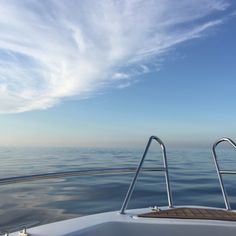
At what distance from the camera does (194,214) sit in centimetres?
243

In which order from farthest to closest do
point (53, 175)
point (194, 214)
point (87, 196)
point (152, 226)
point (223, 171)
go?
point (87, 196) → point (223, 171) → point (194, 214) → point (152, 226) → point (53, 175)

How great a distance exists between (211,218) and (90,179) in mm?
5912

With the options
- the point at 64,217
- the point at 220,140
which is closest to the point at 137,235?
the point at 220,140

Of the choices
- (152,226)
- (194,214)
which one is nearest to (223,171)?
(194,214)

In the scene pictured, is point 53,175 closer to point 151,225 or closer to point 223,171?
point 151,225

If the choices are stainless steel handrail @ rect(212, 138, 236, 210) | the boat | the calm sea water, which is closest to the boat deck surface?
the boat

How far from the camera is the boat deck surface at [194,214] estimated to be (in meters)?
2.33

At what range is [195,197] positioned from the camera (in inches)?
231

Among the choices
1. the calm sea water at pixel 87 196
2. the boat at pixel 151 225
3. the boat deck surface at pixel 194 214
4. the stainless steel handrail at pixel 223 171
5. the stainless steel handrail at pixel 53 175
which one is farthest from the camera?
the calm sea water at pixel 87 196

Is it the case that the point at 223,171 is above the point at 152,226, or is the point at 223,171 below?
above

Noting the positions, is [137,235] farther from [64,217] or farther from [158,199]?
[158,199]

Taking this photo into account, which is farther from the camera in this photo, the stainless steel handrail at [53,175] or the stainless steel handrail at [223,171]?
the stainless steel handrail at [223,171]

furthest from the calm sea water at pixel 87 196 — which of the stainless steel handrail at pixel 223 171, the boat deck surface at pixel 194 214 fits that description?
the boat deck surface at pixel 194 214

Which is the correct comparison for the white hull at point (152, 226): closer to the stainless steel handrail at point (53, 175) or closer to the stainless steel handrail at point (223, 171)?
the stainless steel handrail at point (53, 175)
